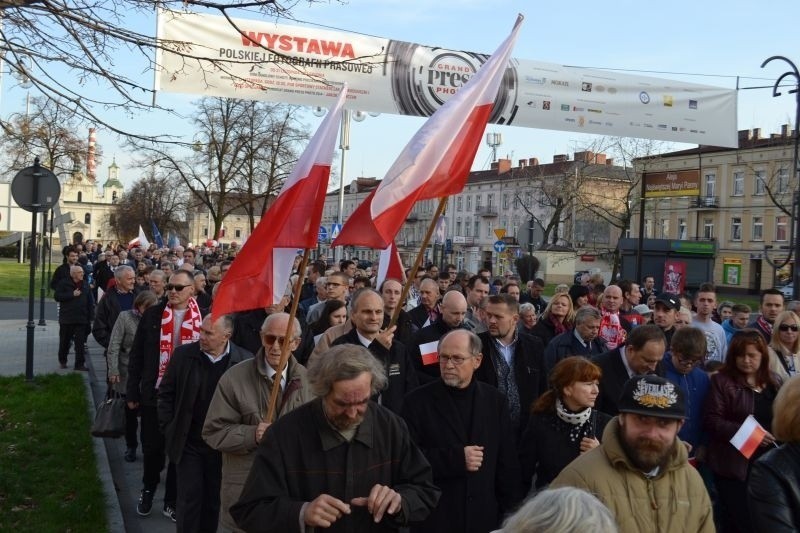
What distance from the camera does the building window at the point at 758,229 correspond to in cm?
6669

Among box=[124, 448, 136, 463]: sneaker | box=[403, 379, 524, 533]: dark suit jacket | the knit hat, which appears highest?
the knit hat

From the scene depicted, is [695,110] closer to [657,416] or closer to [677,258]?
[657,416]

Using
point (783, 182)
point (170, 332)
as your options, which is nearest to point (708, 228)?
point (783, 182)

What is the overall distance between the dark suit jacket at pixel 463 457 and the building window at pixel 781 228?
2575 inches

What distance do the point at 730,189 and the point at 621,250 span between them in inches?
1675

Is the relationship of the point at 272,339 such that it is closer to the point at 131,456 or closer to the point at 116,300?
the point at 131,456

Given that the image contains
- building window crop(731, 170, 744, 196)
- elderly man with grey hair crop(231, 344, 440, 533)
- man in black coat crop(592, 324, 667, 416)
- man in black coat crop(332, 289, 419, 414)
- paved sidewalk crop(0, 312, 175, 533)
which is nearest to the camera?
elderly man with grey hair crop(231, 344, 440, 533)

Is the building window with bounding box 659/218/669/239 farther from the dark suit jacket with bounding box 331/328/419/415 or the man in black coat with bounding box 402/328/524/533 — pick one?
the man in black coat with bounding box 402/328/524/533

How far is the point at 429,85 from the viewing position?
13203mm

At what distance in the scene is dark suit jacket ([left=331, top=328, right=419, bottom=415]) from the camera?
5930 mm

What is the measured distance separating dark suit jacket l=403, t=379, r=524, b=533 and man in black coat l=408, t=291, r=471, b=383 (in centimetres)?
159

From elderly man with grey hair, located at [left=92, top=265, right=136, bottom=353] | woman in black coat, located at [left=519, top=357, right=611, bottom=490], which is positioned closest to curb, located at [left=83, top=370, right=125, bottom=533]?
elderly man with grey hair, located at [left=92, top=265, right=136, bottom=353]

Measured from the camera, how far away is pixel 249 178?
1687 inches

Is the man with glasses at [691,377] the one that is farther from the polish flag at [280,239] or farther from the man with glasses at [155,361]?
the man with glasses at [155,361]
